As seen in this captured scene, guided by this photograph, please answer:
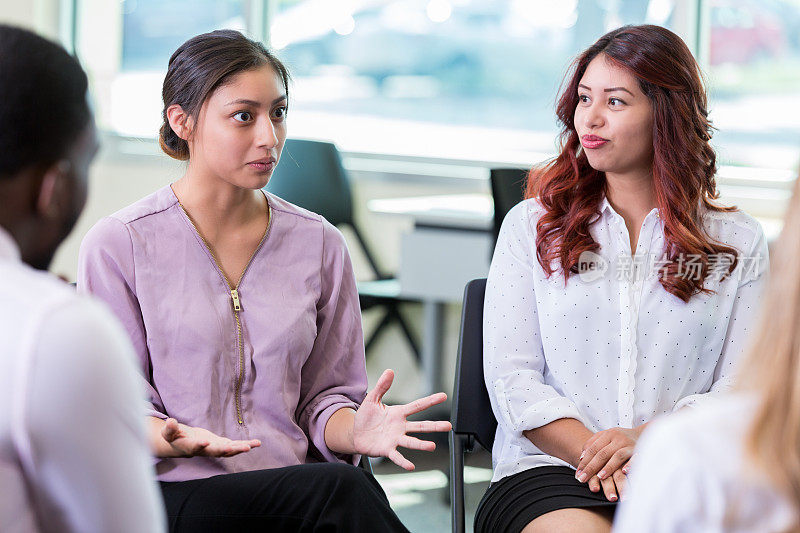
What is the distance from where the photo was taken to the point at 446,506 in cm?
279

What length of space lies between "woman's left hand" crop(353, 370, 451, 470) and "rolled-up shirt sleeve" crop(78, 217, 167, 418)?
311 mm

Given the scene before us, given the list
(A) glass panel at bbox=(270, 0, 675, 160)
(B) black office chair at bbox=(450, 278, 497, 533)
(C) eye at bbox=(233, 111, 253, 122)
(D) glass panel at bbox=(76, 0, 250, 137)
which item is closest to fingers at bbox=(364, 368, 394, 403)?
(B) black office chair at bbox=(450, 278, 497, 533)

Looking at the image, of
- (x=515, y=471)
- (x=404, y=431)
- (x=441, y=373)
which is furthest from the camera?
(x=441, y=373)

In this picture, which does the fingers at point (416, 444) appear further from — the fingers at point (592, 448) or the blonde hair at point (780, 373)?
the blonde hair at point (780, 373)

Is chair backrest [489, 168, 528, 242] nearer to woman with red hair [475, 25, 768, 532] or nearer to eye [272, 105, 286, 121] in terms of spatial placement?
woman with red hair [475, 25, 768, 532]

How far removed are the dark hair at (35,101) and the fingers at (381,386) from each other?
2.06ft

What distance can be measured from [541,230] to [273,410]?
585mm

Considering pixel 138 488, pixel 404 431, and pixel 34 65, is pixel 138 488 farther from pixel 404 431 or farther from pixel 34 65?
pixel 404 431

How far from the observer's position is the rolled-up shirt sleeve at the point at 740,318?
1.61 metres

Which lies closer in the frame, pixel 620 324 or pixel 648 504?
pixel 648 504

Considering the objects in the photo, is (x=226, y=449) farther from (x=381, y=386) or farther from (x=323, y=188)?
(x=323, y=188)

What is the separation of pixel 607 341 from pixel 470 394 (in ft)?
0.84

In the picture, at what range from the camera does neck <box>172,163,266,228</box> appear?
Result: 5.21 ft

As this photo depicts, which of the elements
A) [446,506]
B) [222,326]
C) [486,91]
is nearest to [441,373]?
[446,506]
